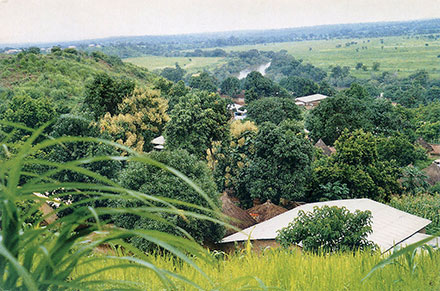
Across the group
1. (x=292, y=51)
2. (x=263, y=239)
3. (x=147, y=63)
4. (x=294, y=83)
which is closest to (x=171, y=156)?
(x=263, y=239)

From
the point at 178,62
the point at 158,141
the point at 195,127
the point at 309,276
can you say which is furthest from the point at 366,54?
the point at 309,276

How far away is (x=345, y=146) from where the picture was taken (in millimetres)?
6863

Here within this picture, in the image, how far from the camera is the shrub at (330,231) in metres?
3.06

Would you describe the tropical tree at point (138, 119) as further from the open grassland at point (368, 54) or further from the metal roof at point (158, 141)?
the open grassland at point (368, 54)

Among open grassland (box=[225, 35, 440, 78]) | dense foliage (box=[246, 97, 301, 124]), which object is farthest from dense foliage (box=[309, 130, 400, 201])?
open grassland (box=[225, 35, 440, 78])

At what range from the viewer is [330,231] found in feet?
10.0

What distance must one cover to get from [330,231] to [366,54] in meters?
18.0

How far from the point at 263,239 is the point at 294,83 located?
50.1 ft

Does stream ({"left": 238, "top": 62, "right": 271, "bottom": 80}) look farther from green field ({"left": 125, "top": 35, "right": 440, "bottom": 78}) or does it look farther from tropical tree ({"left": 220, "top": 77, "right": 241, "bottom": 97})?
tropical tree ({"left": 220, "top": 77, "right": 241, "bottom": 97})

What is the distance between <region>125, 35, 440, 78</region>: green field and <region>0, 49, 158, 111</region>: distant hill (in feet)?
14.3

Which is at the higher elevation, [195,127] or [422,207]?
[195,127]

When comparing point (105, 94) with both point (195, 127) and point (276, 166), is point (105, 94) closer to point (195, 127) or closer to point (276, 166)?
point (195, 127)

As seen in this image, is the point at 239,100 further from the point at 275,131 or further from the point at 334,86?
the point at 275,131

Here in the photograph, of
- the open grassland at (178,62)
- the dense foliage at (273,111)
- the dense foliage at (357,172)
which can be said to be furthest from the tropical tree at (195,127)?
the open grassland at (178,62)
